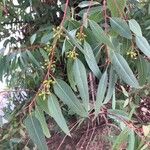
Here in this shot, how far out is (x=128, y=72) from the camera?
951mm

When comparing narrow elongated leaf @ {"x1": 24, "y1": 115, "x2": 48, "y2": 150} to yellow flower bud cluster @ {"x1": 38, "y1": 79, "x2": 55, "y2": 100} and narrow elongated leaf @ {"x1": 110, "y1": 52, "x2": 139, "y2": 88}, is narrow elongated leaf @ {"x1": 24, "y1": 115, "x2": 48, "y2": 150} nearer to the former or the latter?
yellow flower bud cluster @ {"x1": 38, "y1": 79, "x2": 55, "y2": 100}

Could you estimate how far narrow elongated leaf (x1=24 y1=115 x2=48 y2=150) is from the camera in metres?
0.89

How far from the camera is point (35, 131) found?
2.97 feet

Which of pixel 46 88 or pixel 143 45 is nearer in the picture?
pixel 46 88

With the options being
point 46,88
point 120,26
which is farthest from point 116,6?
point 46,88

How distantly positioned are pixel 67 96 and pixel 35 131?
11 cm

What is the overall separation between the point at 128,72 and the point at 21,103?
5.06ft

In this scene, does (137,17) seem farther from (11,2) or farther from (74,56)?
(74,56)

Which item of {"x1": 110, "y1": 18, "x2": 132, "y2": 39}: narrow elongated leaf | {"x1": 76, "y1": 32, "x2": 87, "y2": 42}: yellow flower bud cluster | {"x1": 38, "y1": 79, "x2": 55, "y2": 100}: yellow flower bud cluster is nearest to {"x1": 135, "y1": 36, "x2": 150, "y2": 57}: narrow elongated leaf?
{"x1": 110, "y1": 18, "x2": 132, "y2": 39}: narrow elongated leaf

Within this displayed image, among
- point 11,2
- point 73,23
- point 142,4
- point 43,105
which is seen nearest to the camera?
point 43,105

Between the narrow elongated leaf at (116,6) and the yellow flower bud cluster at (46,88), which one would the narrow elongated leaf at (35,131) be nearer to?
the yellow flower bud cluster at (46,88)

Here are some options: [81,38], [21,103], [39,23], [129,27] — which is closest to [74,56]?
[81,38]

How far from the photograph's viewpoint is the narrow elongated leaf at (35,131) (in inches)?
35.2

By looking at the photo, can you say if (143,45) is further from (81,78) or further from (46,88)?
(46,88)
